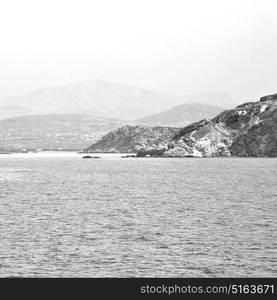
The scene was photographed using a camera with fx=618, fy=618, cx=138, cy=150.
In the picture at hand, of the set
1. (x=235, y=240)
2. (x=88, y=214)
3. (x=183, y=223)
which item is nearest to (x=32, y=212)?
(x=88, y=214)

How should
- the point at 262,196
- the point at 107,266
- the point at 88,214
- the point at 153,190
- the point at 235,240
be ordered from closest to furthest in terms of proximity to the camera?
the point at 107,266
the point at 235,240
the point at 88,214
the point at 262,196
the point at 153,190

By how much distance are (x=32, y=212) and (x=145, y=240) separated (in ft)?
100

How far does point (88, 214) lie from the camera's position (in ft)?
294

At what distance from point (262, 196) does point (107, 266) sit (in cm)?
6720

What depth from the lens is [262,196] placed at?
114m
